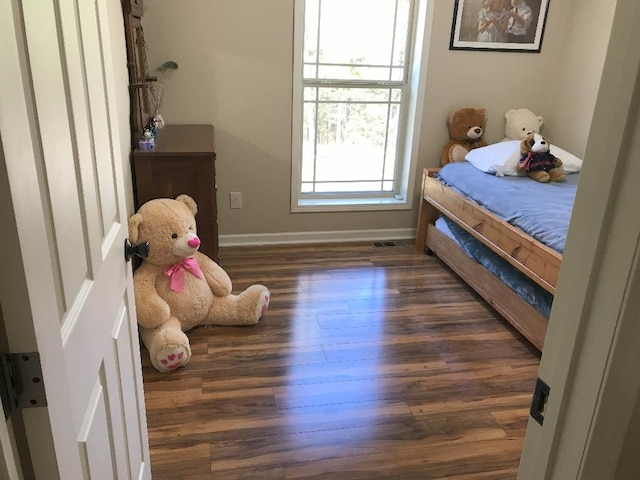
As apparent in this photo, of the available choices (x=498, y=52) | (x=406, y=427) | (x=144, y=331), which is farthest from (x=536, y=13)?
(x=144, y=331)

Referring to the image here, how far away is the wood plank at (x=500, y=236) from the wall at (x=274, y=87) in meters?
0.50

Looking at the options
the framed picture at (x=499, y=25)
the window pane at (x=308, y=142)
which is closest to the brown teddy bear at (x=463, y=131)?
the framed picture at (x=499, y=25)

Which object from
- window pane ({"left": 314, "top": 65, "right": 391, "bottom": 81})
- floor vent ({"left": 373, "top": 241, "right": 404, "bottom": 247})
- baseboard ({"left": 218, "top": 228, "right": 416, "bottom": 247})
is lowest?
floor vent ({"left": 373, "top": 241, "right": 404, "bottom": 247})

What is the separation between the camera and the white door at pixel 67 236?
2.30ft

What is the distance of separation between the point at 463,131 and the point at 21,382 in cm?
358

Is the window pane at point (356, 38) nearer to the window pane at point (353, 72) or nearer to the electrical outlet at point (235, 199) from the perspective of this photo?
the window pane at point (353, 72)

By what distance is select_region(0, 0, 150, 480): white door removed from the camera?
2.30 ft

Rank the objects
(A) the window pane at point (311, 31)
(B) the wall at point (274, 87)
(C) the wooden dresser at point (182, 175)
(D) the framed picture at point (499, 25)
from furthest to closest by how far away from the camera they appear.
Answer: (D) the framed picture at point (499, 25)
(A) the window pane at point (311, 31)
(B) the wall at point (274, 87)
(C) the wooden dresser at point (182, 175)

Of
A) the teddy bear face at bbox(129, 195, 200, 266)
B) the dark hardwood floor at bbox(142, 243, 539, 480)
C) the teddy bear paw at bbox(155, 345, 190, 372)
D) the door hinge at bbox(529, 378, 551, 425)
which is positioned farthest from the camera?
the teddy bear face at bbox(129, 195, 200, 266)

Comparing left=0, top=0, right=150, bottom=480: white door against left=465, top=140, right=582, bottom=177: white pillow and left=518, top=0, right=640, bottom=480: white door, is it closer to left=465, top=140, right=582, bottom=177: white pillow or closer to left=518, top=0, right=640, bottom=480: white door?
left=518, top=0, right=640, bottom=480: white door

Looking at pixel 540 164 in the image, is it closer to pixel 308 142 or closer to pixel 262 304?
pixel 308 142

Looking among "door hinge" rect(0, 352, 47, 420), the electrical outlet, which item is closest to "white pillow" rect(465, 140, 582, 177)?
the electrical outlet

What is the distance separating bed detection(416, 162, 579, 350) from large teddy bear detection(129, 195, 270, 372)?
129 centimetres

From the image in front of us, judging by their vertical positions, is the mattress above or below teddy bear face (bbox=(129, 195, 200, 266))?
below
